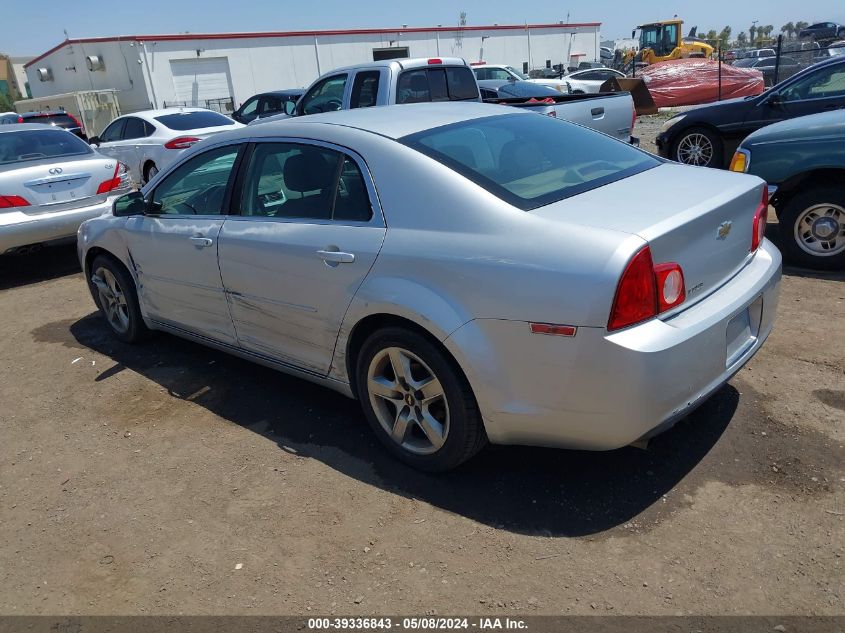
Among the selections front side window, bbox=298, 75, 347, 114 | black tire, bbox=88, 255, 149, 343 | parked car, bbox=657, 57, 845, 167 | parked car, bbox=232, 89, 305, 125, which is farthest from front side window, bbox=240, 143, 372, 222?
parked car, bbox=232, 89, 305, 125

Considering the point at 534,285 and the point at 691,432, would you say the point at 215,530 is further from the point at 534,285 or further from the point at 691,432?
the point at 691,432

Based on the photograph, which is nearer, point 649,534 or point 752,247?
point 649,534

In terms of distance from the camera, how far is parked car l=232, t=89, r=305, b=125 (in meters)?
15.5

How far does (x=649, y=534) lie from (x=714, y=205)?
1424 mm

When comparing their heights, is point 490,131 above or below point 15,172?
above

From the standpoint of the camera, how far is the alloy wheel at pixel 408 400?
3.17 meters

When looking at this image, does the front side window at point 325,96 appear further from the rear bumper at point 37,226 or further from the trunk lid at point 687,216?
the trunk lid at point 687,216

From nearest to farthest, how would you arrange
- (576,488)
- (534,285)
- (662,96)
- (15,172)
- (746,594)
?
(746,594) < (534,285) < (576,488) < (15,172) < (662,96)

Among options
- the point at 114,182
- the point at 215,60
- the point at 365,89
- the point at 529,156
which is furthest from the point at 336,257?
the point at 215,60

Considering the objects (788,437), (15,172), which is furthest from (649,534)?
(15,172)

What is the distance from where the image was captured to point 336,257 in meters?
3.33

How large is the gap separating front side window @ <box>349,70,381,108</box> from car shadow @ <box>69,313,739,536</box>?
561 centimetres

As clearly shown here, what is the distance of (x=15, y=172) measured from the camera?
23.8 feet

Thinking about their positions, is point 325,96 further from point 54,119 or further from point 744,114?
point 54,119
